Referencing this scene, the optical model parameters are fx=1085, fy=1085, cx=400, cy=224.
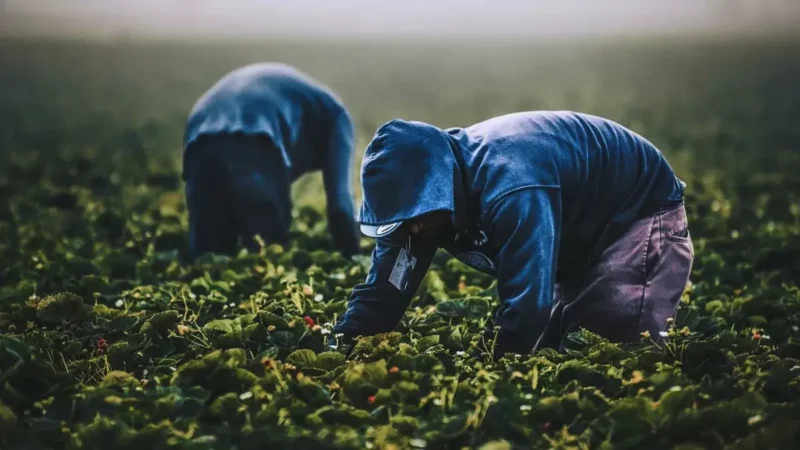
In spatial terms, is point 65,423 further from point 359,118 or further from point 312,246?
point 359,118

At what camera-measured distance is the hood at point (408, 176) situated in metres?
3.11

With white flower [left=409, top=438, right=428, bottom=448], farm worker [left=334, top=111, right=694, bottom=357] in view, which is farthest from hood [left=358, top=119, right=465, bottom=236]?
white flower [left=409, top=438, right=428, bottom=448]

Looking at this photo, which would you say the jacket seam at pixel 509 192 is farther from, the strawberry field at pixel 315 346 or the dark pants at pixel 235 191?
the dark pants at pixel 235 191

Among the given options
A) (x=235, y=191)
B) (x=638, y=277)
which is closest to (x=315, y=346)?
(x=638, y=277)

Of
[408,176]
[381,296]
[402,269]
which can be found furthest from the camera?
[381,296]

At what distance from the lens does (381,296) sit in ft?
11.9

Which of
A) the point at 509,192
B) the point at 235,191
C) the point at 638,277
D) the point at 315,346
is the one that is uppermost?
the point at 509,192

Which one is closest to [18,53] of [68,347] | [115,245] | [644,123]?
[644,123]

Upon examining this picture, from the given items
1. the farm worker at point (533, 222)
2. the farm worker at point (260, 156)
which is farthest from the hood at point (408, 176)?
the farm worker at point (260, 156)

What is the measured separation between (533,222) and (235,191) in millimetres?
2270

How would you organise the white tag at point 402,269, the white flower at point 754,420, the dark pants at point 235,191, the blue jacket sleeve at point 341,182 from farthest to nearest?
the blue jacket sleeve at point 341,182 → the dark pants at point 235,191 → the white tag at point 402,269 → the white flower at point 754,420

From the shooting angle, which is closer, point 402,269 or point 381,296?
point 402,269

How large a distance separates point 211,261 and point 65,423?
79.1 inches

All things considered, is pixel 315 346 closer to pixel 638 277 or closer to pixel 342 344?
pixel 342 344
